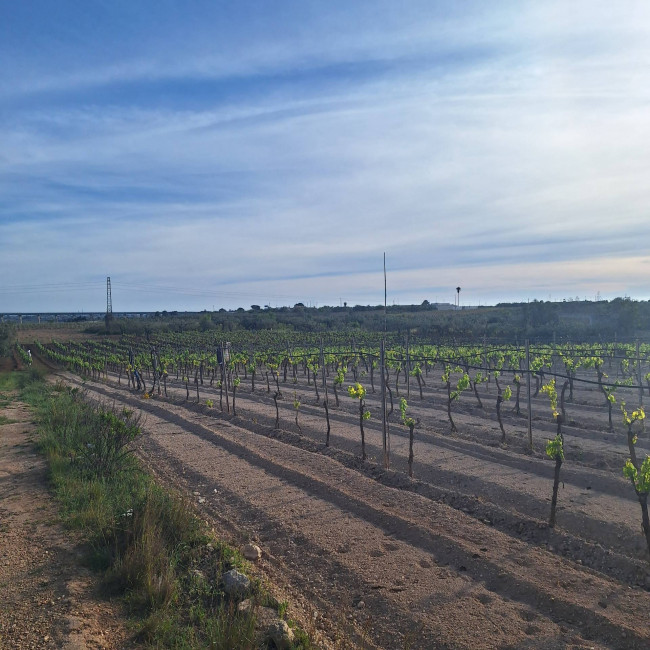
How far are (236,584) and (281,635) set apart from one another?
2.78ft

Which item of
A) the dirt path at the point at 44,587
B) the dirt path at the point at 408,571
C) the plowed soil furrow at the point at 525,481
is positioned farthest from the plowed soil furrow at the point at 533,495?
the dirt path at the point at 44,587

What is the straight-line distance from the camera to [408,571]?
559cm

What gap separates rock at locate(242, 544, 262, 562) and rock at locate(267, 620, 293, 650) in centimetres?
170

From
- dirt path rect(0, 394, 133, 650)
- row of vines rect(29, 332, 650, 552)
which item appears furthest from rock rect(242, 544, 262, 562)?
row of vines rect(29, 332, 650, 552)

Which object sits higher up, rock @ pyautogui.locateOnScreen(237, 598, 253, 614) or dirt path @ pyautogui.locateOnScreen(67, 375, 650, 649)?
rock @ pyautogui.locateOnScreen(237, 598, 253, 614)

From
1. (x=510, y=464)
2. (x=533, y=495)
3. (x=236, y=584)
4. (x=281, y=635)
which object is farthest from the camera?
(x=510, y=464)

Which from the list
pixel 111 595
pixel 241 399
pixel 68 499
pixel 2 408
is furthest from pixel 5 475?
pixel 241 399

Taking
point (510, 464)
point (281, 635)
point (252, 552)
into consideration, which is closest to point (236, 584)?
point (281, 635)

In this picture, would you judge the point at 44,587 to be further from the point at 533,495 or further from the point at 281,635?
the point at 533,495

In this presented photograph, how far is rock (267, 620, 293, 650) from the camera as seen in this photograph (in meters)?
4.12

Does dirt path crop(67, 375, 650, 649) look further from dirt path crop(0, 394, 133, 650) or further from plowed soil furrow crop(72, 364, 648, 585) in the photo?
dirt path crop(0, 394, 133, 650)

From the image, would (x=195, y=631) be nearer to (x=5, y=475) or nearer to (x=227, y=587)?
(x=227, y=587)

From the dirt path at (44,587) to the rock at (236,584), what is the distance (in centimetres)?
90

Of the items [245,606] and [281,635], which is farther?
[245,606]
